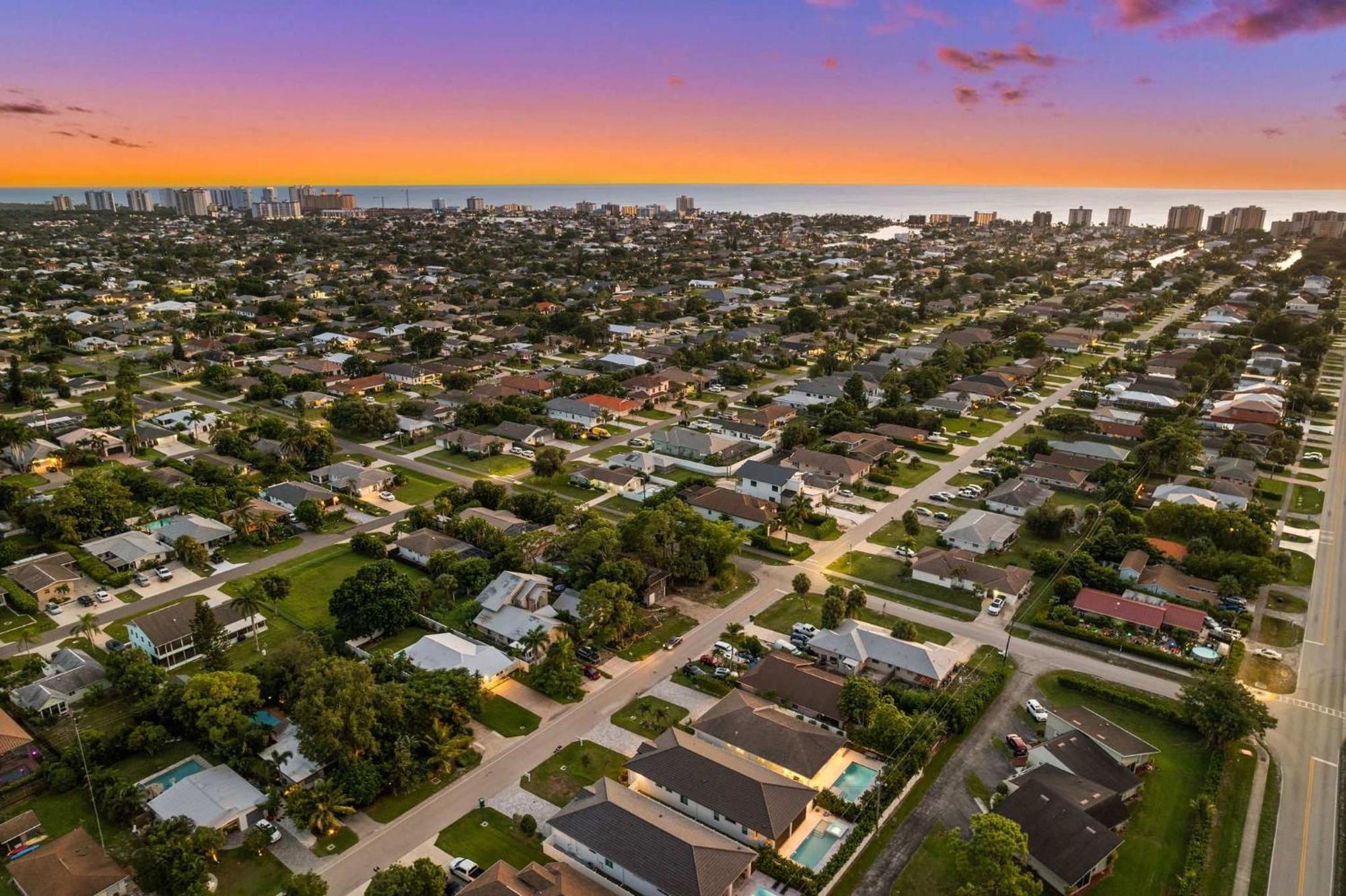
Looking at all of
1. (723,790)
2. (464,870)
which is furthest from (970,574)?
(464,870)

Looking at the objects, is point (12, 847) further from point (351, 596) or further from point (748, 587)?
point (748, 587)

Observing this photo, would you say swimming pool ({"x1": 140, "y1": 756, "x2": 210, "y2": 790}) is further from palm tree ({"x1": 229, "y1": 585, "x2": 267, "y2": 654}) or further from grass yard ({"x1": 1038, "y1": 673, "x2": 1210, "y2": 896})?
grass yard ({"x1": 1038, "y1": 673, "x2": 1210, "y2": 896})

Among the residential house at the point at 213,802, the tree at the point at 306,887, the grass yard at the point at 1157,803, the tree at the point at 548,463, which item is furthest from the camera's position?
the tree at the point at 548,463

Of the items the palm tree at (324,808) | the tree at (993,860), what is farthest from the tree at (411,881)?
the tree at (993,860)

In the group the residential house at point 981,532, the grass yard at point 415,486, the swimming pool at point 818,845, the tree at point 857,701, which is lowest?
the swimming pool at point 818,845

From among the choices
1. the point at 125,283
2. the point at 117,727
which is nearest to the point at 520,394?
the point at 117,727

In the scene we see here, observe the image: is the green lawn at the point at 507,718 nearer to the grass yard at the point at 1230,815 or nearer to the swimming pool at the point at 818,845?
the swimming pool at the point at 818,845

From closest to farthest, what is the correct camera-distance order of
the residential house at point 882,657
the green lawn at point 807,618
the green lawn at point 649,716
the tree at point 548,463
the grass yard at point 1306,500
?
1. the green lawn at point 649,716
2. the residential house at point 882,657
3. the green lawn at point 807,618
4. the grass yard at point 1306,500
5. the tree at point 548,463
